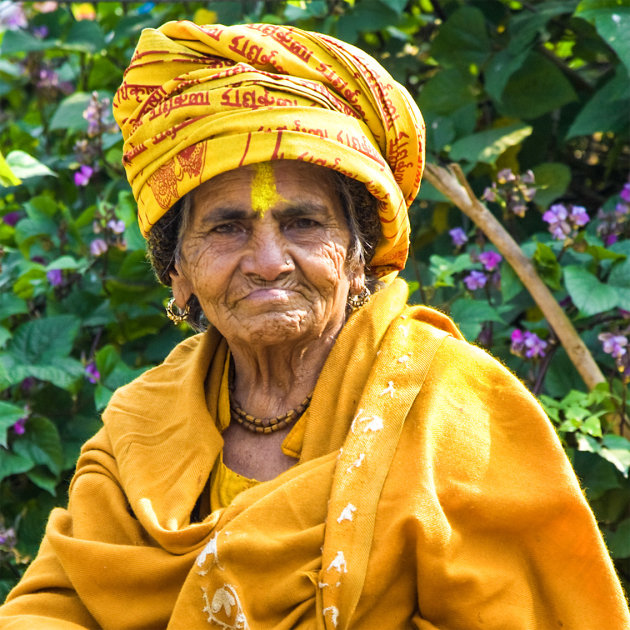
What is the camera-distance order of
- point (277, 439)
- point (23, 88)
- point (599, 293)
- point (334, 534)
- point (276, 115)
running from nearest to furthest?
point (334, 534) < point (276, 115) < point (277, 439) < point (599, 293) < point (23, 88)

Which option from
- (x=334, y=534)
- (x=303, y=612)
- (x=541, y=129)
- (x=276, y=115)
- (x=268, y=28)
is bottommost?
(x=303, y=612)

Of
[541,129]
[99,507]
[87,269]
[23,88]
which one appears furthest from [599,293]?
[23,88]

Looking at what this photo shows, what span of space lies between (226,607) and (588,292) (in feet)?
5.63

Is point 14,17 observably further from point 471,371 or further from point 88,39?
point 471,371

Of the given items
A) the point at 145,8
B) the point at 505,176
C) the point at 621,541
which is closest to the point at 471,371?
the point at 621,541

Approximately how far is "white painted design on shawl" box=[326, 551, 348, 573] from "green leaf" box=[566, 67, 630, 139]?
225cm

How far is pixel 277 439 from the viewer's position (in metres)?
2.53

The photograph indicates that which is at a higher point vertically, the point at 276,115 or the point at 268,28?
the point at 268,28

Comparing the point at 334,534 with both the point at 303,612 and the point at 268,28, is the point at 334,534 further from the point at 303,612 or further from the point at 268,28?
the point at 268,28

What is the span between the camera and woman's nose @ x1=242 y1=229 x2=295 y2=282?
230cm

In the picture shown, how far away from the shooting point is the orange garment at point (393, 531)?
2096 millimetres

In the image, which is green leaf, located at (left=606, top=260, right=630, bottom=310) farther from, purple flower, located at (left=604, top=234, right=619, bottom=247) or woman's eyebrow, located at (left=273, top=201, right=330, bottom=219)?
woman's eyebrow, located at (left=273, top=201, right=330, bottom=219)

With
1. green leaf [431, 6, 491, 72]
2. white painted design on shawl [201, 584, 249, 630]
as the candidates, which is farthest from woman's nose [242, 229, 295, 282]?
green leaf [431, 6, 491, 72]

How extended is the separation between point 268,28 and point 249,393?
912 mm
